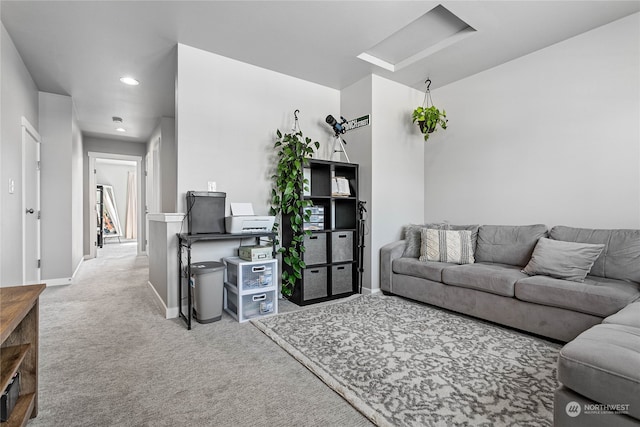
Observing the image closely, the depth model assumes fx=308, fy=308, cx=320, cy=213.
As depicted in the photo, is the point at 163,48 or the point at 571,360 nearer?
the point at 571,360

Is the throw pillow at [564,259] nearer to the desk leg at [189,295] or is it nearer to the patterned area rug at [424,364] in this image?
the patterned area rug at [424,364]

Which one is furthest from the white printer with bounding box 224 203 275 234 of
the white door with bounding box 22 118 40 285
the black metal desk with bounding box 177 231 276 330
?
the white door with bounding box 22 118 40 285

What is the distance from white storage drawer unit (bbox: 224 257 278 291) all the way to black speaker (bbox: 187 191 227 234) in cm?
38

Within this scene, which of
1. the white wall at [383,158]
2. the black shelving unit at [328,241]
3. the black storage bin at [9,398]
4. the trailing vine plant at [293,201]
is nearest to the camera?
the black storage bin at [9,398]

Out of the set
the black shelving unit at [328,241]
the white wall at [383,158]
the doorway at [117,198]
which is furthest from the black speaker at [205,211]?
the doorway at [117,198]

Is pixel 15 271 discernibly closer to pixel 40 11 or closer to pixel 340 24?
pixel 40 11

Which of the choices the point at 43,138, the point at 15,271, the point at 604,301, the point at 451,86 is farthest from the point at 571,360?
the point at 43,138

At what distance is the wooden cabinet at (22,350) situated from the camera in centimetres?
121

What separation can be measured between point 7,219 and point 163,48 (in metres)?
2.09

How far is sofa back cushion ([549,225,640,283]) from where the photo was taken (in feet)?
7.66

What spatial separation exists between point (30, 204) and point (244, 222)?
2807mm

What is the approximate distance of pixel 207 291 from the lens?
2686 mm

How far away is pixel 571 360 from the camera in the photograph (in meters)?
1.21

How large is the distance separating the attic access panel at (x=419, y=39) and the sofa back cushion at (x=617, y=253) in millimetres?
2081
